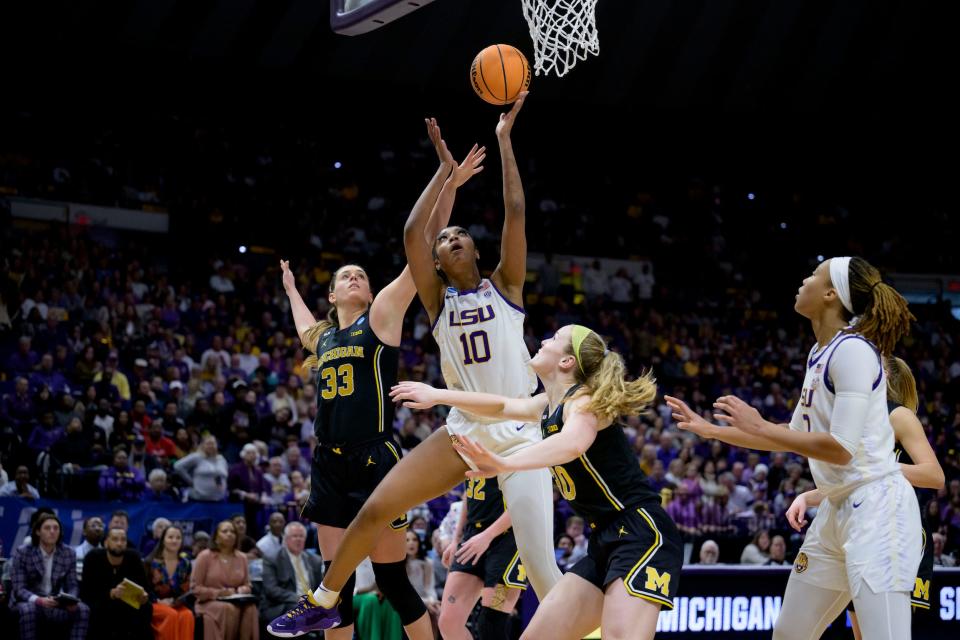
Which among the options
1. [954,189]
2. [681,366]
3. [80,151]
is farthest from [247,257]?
[954,189]

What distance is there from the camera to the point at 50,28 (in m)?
21.8

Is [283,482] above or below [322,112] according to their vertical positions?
below

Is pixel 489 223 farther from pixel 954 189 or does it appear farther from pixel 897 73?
pixel 954 189

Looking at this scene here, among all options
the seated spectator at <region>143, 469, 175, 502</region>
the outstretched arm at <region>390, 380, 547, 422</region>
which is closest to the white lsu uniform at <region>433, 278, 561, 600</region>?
the outstretched arm at <region>390, 380, 547, 422</region>

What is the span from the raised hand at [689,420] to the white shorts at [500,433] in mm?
1383

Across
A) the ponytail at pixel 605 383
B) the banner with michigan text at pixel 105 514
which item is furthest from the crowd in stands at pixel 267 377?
the ponytail at pixel 605 383

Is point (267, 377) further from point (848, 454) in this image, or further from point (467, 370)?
point (848, 454)

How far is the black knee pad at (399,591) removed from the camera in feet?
20.7

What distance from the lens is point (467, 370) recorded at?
615 cm

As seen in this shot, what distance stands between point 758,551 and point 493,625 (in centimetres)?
739

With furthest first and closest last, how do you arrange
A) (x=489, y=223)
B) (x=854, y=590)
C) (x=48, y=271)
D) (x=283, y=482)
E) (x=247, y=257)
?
(x=489, y=223) < (x=247, y=257) < (x=48, y=271) < (x=283, y=482) < (x=854, y=590)

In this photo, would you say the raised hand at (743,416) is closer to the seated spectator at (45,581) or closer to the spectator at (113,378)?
the seated spectator at (45,581)

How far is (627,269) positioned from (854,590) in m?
19.8

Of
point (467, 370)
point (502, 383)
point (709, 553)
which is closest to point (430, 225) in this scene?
point (467, 370)
